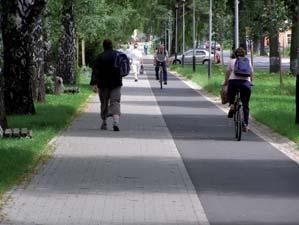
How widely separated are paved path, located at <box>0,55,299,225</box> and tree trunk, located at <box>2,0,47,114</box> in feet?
6.37

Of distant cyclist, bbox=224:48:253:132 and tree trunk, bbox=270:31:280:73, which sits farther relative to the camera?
tree trunk, bbox=270:31:280:73

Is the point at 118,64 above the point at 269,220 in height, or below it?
above

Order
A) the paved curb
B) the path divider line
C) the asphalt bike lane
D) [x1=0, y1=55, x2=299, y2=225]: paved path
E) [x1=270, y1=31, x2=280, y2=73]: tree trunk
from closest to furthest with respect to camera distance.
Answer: the path divider line → [x1=0, y1=55, x2=299, y2=225]: paved path → the asphalt bike lane → the paved curb → [x1=270, y1=31, x2=280, y2=73]: tree trunk

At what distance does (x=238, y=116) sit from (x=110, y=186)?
19.4 feet

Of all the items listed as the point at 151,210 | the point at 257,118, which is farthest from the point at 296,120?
the point at 151,210

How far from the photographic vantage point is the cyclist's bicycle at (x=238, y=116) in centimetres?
1534

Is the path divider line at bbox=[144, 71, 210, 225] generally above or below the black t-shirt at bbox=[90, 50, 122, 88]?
below

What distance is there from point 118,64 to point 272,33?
903 inches

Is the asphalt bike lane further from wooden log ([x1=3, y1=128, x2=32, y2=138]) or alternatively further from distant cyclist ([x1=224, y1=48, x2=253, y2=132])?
wooden log ([x1=3, y1=128, x2=32, y2=138])

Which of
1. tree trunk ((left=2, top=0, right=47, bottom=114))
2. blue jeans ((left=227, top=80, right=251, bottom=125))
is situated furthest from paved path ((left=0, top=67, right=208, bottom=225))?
tree trunk ((left=2, top=0, right=47, bottom=114))

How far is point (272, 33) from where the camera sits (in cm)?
3869

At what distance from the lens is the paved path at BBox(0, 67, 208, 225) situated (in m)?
8.34

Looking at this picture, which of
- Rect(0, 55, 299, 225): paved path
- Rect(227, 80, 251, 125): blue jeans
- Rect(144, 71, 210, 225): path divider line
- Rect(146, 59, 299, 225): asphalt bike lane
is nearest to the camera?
Rect(144, 71, 210, 225): path divider line

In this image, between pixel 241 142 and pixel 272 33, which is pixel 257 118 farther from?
pixel 272 33
